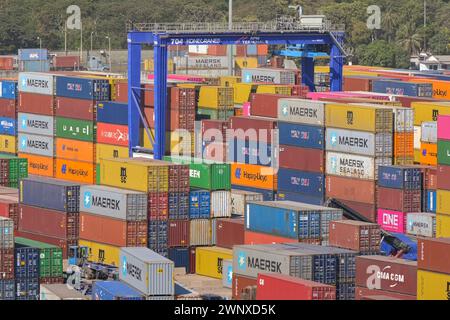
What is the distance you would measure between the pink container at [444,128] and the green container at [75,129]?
25.8 meters

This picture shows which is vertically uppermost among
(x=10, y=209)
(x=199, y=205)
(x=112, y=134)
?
(x=112, y=134)

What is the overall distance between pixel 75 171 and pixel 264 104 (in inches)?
528

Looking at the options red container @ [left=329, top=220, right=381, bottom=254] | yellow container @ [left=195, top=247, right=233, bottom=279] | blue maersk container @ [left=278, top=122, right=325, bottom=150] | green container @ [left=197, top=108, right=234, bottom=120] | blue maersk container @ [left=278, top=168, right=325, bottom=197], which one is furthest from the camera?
green container @ [left=197, top=108, right=234, bottom=120]

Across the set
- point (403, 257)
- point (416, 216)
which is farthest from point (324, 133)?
point (403, 257)

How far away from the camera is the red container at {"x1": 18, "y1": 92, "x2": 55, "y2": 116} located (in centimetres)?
9364

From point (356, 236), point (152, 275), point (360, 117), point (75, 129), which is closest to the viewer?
point (152, 275)

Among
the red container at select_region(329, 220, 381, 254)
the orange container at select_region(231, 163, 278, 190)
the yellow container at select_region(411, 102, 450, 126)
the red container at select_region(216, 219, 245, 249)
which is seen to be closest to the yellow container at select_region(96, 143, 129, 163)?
the orange container at select_region(231, 163, 278, 190)

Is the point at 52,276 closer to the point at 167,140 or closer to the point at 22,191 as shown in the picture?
the point at 22,191

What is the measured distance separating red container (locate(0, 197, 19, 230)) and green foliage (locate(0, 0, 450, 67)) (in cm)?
9371

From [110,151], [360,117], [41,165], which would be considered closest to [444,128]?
[360,117]

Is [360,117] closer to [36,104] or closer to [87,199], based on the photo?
[87,199]

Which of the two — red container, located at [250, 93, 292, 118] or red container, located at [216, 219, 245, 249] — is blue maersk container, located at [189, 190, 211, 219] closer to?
red container, located at [216, 219, 245, 249]

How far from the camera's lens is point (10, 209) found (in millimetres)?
72688

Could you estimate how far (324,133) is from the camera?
77.8 metres
